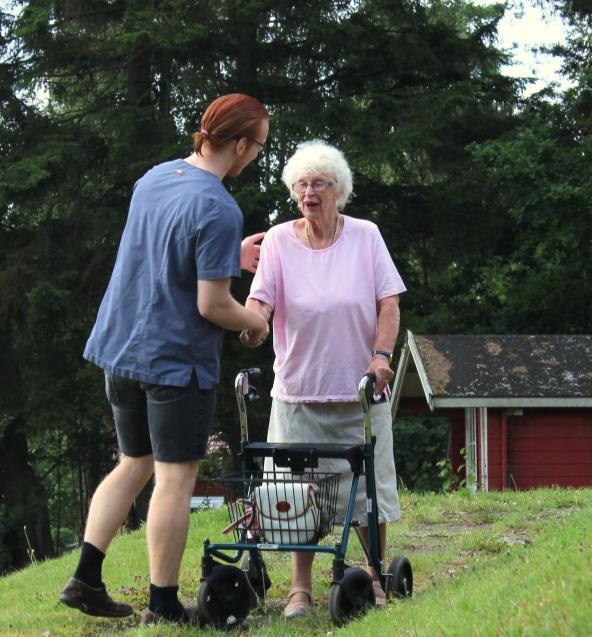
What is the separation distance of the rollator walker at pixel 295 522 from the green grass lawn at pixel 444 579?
126 millimetres

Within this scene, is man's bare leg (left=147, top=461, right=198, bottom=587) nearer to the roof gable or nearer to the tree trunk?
the roof gable

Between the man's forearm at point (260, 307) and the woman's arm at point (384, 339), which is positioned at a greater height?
the man's forearm at point (260, 307)

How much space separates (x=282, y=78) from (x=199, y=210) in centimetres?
1670

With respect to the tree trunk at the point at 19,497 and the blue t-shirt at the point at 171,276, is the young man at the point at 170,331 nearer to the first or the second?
the blue t-shirt at the point at 171,276

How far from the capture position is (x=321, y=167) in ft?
16.2

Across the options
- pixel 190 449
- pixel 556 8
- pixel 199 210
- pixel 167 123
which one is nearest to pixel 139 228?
pixel 199 210

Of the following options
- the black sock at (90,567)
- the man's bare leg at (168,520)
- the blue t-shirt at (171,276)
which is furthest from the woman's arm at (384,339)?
the black sock at (90,567)

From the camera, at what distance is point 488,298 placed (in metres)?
23.6

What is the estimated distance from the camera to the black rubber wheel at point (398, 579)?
4.90m

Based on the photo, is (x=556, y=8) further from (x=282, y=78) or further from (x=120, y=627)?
(x=120, y=627)

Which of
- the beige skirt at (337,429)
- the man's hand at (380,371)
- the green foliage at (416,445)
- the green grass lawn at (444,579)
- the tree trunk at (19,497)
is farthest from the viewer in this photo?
the green foliage at (416,445)

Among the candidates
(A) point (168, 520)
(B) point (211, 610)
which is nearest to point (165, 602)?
(B) point (211, 610)

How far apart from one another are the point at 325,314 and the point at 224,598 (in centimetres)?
119

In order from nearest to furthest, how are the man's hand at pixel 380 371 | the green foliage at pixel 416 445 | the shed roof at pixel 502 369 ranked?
the man's hand at pixel 380 371, the shed roof at pixel 502 369, the green foliage at pixel 416 445
